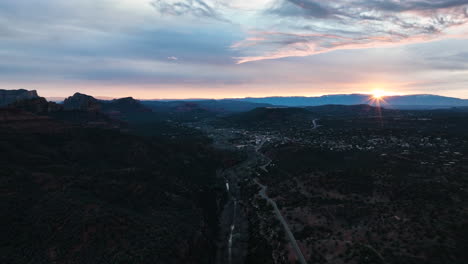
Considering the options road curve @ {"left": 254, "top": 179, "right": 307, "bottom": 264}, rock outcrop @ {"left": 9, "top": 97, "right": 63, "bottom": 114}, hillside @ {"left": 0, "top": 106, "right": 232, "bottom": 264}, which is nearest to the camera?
hillside @ {"left": 0, "top": 106, "right": 232, "bottom": 264}

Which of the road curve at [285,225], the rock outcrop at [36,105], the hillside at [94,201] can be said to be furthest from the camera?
the rock outcrop at [36,105]

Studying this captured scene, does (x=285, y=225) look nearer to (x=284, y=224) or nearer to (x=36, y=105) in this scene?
(x=284, y=224)

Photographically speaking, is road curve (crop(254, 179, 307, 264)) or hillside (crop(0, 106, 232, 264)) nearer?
hillside (crop(0, 106, 232, 264))

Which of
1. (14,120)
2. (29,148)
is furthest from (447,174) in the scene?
(14,120)

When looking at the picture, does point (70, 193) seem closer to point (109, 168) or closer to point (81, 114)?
point (109, 168)

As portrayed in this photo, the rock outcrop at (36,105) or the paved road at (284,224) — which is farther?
the rock outcrop at (36,105)

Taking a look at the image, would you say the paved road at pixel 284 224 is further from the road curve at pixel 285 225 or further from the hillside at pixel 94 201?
the hillside at pixel 94 201

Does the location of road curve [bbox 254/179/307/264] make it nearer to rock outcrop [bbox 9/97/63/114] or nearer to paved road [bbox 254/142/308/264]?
paved road [bbox 254/142/308/264]

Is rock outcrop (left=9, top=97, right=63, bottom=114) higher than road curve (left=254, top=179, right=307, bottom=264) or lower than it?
higher

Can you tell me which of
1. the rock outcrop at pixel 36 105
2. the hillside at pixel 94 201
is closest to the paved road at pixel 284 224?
the hillside at pixel 94 201

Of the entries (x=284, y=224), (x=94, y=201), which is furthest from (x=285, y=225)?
(x=94, y=201)

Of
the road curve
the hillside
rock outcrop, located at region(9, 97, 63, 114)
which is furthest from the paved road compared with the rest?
rock outcrop, located at region(9, 97, 63, 114)
